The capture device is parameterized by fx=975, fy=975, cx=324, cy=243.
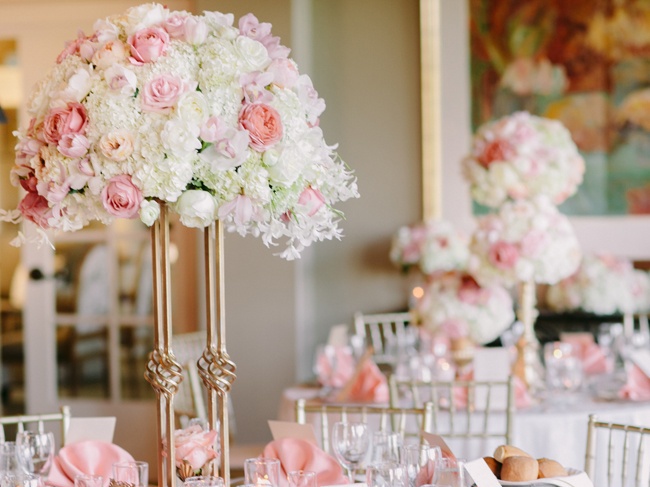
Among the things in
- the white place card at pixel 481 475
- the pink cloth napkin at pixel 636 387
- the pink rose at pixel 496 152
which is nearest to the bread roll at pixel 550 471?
the white place card at pixel 481 475

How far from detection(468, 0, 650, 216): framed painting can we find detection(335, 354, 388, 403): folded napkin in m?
2.18

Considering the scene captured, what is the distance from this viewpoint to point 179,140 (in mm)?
1768

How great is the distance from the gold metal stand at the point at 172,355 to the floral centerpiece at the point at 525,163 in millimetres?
2125

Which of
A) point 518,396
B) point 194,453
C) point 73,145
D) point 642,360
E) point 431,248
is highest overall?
point 73,145

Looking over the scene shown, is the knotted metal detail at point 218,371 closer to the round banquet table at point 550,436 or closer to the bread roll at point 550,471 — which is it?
the bread roll at point 550,471

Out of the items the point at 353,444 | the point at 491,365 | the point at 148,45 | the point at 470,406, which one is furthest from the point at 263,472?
the point at 491,365

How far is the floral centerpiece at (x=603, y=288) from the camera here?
5055 millimetres

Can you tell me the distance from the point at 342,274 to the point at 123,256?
4.24ft

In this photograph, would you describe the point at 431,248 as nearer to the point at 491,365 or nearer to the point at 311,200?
the point at 491,365

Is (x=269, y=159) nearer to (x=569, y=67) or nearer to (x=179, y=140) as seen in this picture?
(x=179, y=140)

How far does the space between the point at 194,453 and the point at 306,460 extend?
1.45 ft

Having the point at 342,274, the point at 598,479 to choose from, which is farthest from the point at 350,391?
the point at 342,274

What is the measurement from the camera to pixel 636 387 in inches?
152

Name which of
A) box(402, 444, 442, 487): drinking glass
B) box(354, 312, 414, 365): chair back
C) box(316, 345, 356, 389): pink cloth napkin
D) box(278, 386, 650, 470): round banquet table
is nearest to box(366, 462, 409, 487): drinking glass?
box(402, 444, 442, 487): drinking glass
